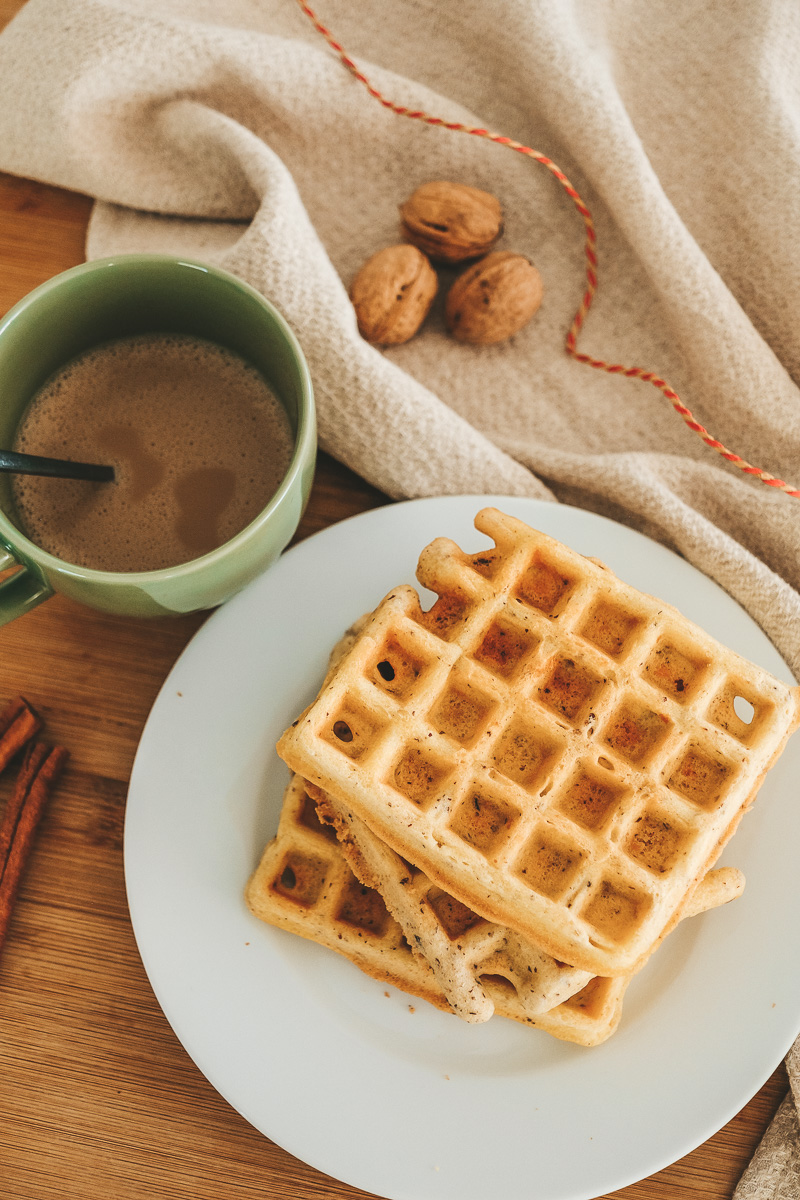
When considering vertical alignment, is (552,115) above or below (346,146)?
above

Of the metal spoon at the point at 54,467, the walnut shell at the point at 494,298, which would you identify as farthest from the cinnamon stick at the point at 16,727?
the walnut shell at the point at 494,298

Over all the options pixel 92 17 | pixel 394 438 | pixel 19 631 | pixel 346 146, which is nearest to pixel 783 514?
pixel 394 438

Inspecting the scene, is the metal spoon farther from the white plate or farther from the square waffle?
the square waffle

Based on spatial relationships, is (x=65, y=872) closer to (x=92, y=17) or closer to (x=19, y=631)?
(x=19, y=631)

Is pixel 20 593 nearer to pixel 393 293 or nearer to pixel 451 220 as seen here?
pixel 393 293

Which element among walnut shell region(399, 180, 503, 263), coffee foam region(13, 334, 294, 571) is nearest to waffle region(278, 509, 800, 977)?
coffee foam region(13, 334, 294, 571)

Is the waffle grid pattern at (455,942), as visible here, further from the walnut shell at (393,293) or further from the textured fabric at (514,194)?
the walnut shell at (393,293)
